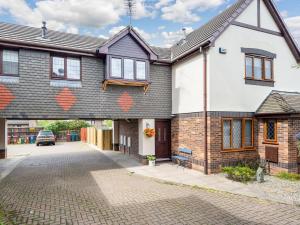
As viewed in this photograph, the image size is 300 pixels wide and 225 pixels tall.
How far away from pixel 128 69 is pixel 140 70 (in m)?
0.72

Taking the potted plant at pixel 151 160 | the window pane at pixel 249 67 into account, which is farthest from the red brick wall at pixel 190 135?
the window pane at pixel 249 67

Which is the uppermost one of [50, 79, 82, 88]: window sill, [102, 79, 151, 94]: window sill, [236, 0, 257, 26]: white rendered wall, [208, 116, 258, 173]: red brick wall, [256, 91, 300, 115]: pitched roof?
[236, 0, 257, 26]: white rendered wall

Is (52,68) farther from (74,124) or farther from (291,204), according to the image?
(74,124)

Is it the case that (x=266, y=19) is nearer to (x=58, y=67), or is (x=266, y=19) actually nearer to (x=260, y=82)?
(x=260, y=82)

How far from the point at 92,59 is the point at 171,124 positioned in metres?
6.15

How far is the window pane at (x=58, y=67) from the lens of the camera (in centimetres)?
1062

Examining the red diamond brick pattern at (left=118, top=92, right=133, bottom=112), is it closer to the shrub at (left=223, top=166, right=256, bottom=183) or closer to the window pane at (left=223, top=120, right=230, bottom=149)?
the window pane at (left=223, top=120, right=230, bottom=149)

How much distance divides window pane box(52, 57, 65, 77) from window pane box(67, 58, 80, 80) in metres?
0.28

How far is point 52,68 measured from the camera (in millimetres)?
10578

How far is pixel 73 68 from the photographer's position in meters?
11.0

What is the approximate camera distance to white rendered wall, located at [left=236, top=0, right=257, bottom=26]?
455 inches

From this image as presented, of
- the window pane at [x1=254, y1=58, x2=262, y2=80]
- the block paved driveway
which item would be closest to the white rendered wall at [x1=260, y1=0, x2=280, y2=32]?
the window pane at [x1=254, y1=58, x2=262, y2=80]

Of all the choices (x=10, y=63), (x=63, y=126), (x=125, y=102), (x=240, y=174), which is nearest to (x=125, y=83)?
(x=125, y=102)

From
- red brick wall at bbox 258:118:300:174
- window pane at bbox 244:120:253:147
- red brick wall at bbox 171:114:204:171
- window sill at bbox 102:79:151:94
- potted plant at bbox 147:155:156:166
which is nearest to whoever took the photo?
red brick wall at bbox 258:118:300:174
